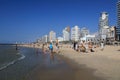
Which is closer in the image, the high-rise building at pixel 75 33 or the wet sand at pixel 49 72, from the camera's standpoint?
the wet sand at pixel 49 72

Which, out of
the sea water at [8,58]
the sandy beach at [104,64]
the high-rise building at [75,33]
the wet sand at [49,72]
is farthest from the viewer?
the high-rise building at [75,33]

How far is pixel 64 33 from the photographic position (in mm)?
177625

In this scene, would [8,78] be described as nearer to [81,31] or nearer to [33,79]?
[33,79]

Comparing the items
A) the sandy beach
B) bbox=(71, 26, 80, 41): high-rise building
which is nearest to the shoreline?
the sandy beach

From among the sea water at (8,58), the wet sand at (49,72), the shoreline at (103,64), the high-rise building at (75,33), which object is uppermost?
the high-rise building at (75,33)

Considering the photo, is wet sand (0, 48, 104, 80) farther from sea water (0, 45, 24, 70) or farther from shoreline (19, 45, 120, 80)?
sea water (0, 45, 24, 70)

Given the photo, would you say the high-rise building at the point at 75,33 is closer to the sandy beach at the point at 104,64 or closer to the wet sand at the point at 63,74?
the sandy beach at the point at 104,64

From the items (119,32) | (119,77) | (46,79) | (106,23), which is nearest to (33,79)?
(46,79)

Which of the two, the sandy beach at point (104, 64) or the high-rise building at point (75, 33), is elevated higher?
the high-rise building at point (75, 33)

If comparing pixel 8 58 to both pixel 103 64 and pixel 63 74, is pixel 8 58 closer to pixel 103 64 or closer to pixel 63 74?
pixel 103 64

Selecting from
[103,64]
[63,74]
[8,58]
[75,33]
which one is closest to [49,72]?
[63,74]

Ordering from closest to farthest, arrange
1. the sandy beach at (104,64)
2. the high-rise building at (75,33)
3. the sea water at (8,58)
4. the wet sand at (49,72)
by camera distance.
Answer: the sandy beach at (104,64)
the wet sand at (49,72)
the sea water at (8,58)
the high-rise building at (75,33)

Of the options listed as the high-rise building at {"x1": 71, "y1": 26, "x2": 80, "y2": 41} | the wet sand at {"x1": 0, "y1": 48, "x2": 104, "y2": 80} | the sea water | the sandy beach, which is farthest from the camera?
the high-rise building at {"x1": 71, "y1": 26, "x2": 80, "y2": 41}

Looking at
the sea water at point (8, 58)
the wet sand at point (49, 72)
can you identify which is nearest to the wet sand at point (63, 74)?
the wet sand at point (49, 72)
